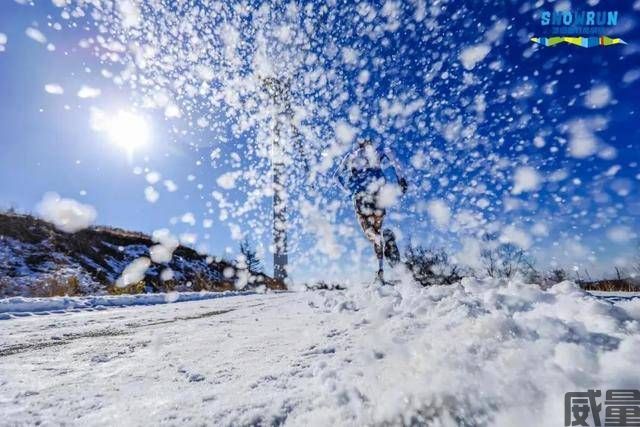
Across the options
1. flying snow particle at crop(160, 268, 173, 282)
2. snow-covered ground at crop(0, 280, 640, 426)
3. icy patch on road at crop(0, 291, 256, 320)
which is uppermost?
flying snow particle at crop(160, 268, 173, 282)

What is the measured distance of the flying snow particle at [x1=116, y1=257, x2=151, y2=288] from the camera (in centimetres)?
2005

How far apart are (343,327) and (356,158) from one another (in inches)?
236

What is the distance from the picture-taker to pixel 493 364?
122 centimetres

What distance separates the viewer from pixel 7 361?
2.18 m

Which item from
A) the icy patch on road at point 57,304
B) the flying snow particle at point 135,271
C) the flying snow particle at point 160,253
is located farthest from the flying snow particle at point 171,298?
the flying snow particle at point 160,253

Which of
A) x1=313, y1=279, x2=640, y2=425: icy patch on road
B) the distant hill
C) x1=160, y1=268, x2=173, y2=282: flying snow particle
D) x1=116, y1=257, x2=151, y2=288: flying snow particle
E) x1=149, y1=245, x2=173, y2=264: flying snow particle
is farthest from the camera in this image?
x1=149, y1=245, x2=173, y2=264: flying snow particle

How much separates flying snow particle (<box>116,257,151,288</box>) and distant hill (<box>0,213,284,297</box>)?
0.23 meters

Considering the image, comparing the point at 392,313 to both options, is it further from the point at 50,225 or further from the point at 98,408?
the point at 50,225

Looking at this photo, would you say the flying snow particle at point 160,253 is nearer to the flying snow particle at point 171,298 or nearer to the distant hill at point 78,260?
the distant hill at point 78,260

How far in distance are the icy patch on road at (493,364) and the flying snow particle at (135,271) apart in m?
20.4

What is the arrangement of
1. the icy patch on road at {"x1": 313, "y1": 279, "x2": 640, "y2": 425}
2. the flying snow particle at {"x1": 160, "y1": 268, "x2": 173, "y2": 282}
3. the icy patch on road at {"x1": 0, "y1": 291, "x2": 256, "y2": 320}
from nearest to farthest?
1. the icy patch on road at {"x1": 313, "y1": 279, "x2": 640, "y2": 425}
2. the icy patch on road at {"x1": 0, "y1": 291, "x2": 256, "y2": 320}
3. the flying snow particle at {"x1": 160, "y1": 268, "x2": 173, "y2": 282}

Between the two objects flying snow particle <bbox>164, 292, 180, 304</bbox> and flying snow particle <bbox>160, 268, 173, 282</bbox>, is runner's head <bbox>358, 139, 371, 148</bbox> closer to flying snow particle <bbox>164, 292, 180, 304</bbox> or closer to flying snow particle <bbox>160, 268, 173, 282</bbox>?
flying snow particle <bbox>164, 292, 180, 304</bbox>

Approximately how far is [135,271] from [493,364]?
23387 millimetres

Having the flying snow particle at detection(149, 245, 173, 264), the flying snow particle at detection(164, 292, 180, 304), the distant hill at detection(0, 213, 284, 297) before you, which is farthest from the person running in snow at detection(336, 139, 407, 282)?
the flying snow particle at detection(149, 245, 173, 264)
